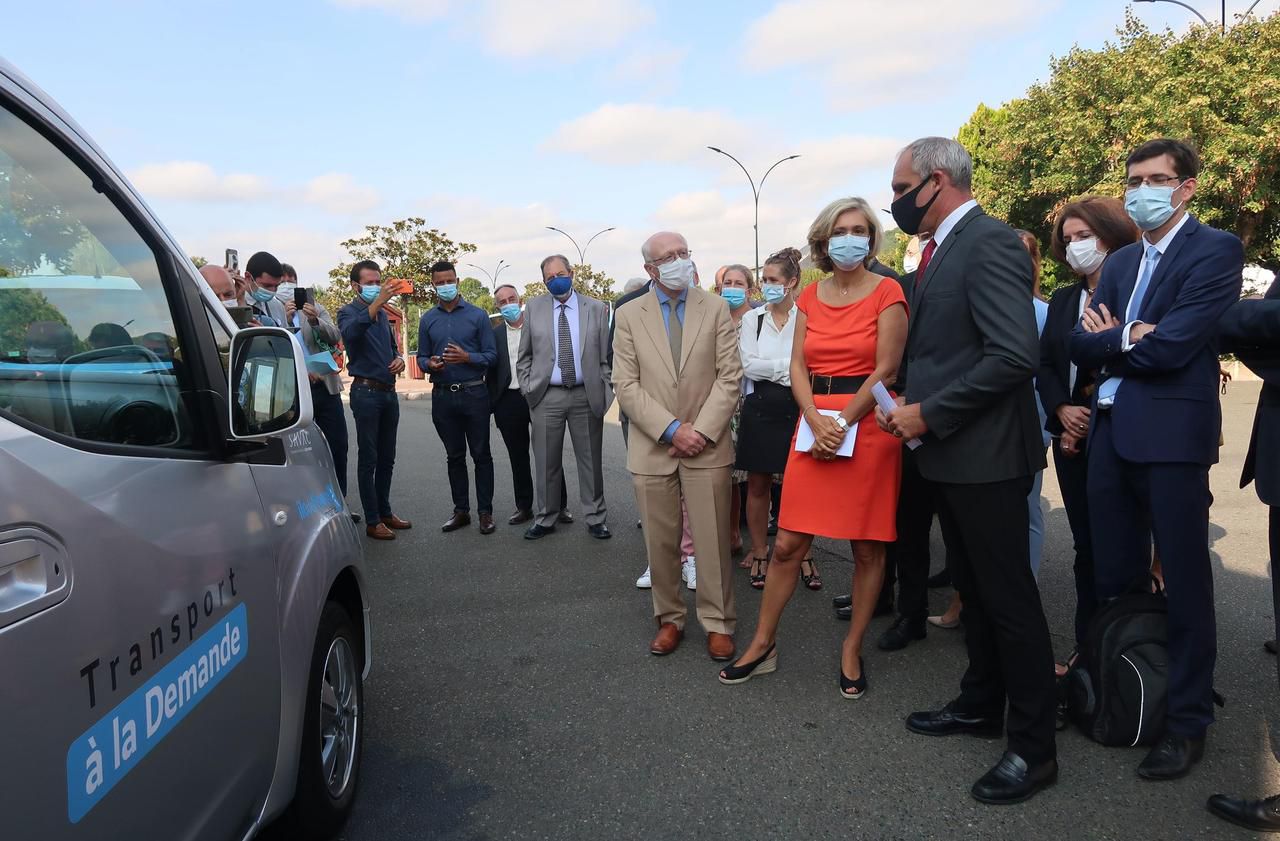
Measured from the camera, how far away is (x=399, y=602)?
188 inches

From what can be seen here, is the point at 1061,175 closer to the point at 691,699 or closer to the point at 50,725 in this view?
the point at 691,699

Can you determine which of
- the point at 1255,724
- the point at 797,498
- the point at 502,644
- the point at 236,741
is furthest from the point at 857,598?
the point at 236,741

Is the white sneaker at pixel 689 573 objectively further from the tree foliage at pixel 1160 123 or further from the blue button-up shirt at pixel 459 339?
the tree foliage at pixel 1160 123

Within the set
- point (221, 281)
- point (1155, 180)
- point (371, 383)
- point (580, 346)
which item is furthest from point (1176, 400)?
point (371, 383)

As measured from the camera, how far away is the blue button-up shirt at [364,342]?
6.19 m

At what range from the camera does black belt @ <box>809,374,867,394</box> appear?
131 inches

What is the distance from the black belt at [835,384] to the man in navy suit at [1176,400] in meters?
0.86

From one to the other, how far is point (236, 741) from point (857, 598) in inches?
97.3

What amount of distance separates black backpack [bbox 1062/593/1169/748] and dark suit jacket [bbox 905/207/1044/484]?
690mm

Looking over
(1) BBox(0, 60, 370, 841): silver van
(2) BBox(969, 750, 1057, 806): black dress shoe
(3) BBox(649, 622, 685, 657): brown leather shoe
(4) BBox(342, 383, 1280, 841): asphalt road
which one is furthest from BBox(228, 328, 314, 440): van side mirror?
(2) BBox(969, 750, 1057, 806): black dress shoe

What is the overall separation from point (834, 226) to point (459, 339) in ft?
12.8

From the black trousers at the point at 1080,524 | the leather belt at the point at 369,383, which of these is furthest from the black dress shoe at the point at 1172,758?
the leather belt at the point at 369,383

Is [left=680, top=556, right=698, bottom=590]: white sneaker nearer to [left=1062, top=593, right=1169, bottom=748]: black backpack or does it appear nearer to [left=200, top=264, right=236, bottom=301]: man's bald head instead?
[left=1062, top=593, right=1169, bottom=748]: black backpack

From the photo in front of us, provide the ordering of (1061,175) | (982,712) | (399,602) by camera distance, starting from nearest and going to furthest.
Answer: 1. (982,712)
2. (399,602)
3. (1061,175)
